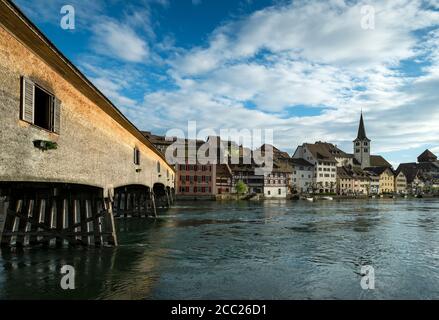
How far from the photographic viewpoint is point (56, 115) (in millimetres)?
11328

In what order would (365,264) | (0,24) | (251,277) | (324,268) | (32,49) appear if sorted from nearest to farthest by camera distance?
(0,24), (32,49), (251,277), (324,268), (365,264)

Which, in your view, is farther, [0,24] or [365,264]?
[365,264]

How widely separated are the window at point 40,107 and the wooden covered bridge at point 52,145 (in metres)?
0.02

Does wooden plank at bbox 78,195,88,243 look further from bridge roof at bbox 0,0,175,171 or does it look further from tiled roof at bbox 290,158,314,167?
tiled roof at bbox 290,158,314,167

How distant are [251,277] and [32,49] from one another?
8.91 m

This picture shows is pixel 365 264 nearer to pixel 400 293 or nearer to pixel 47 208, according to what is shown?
pixel 400 293

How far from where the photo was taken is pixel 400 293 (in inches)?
403

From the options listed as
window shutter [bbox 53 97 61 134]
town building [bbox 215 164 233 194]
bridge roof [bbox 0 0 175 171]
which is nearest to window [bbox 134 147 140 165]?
bridge roof [bbox 0 0 175 171]

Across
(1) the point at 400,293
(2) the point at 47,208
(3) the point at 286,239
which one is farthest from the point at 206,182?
(1) the point at 400,293

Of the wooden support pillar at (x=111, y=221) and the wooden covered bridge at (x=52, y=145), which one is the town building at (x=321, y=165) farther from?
the wooden support pillar at (x=111, y=221)

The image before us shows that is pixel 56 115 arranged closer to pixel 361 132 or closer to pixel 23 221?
pixel 23 221

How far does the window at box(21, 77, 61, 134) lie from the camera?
9227 millimetres

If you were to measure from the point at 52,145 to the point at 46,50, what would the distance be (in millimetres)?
2543

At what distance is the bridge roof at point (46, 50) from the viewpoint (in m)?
8.11
